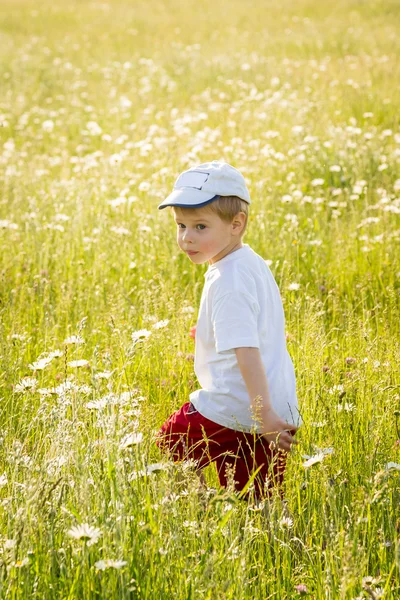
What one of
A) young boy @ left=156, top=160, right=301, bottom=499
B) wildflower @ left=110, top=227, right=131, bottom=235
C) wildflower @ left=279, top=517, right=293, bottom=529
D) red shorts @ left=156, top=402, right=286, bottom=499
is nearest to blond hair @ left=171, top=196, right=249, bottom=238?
young boy @ left=156, top=160, right=301, bottom=499

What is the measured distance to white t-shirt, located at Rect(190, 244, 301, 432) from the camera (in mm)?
2578

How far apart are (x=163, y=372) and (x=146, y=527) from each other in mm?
1587

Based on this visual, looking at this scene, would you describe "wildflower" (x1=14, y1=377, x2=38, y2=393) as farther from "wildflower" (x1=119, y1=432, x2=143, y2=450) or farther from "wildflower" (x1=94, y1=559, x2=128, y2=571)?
"wildflower" (x1=94, y1=559, x2=128, y2=571)

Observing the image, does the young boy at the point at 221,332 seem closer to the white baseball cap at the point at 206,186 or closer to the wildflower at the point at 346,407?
the white baseball cap at the point at 206,186

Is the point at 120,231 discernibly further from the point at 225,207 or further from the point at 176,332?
the point at 225,207

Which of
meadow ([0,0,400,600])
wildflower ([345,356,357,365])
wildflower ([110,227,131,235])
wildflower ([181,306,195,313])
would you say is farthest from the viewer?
wildflower ([110,227,131,235])

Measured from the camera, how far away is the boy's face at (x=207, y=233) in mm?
2727

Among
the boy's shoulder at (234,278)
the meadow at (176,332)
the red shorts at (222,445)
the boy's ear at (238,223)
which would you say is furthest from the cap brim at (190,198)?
the red shorts at (222,445)

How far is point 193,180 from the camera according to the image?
272 cm

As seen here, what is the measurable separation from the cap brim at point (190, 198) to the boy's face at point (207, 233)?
52 mm

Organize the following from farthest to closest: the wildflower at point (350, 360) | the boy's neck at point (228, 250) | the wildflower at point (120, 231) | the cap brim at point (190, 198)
Answer: the wildflower at point (120, 231) < the wildflower at point (350, 360) < the boy's neck at point (228, 250) < the cap brim at point (190, 198)

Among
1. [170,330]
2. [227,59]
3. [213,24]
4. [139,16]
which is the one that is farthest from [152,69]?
[170,330]

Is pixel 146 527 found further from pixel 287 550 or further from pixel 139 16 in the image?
pixel 139 16

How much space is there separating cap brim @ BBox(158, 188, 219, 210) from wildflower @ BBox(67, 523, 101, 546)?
45.1 inches
